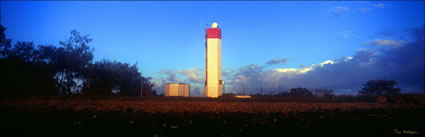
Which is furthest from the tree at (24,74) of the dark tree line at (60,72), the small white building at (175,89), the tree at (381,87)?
the tree at (381,87)

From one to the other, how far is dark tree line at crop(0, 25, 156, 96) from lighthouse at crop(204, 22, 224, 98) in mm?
8858

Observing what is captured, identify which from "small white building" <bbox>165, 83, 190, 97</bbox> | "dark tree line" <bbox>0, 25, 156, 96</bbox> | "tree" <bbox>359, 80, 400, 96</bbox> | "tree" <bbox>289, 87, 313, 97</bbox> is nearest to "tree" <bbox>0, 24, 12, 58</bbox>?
"dark tree line" <bbox>0, 25, 156, 96</bbox>

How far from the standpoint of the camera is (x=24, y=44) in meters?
32.3

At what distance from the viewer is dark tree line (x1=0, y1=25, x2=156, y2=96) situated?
87.1 feet

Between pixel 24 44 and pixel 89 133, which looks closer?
pixel 89 133

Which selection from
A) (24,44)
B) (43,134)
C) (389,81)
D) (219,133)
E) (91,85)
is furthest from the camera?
(389,81)

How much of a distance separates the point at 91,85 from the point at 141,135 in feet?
109

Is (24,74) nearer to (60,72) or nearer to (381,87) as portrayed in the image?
(60,72)

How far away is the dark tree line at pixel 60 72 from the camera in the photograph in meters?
26.5

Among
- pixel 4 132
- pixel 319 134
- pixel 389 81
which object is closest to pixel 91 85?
pixel 4 132

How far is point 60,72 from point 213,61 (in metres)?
21.3

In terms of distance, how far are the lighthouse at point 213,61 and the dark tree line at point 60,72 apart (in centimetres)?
886

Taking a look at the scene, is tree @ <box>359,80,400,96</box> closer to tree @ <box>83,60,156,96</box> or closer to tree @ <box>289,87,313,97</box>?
tree @ <box>289,87,313,97</box>

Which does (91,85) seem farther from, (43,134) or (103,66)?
(43,134)
